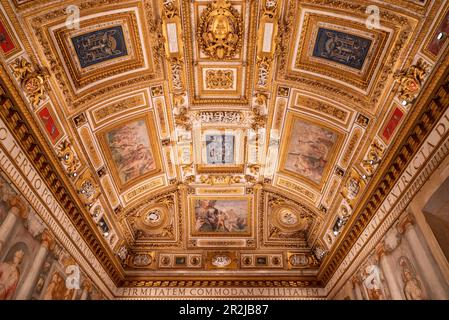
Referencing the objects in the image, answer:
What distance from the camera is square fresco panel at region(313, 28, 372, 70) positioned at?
27.5ft

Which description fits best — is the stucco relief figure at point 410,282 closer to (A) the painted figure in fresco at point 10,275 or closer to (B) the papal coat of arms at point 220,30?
(B) the papal coat of arms at point 220,30

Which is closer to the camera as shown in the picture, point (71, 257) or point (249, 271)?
point (71, 257)

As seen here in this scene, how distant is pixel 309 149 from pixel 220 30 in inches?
209

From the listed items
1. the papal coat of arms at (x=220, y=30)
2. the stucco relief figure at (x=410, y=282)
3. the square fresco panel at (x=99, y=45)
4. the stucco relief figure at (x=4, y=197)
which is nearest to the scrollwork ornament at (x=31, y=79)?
the square fresco panel at (x=99, y=45)

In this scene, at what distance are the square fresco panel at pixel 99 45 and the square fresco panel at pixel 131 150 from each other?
2599mm

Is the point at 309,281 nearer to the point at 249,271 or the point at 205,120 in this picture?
the point at 249,271

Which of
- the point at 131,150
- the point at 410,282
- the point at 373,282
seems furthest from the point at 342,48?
the point at 131,150

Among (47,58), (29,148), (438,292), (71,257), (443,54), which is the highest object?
(47,58)

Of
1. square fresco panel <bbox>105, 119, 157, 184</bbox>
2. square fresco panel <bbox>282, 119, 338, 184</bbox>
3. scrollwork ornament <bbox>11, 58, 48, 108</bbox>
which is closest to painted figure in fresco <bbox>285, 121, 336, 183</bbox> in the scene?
square fresco panel <bbox>282, 119, 338, 184</bbox>

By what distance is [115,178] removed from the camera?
11773 millimetres

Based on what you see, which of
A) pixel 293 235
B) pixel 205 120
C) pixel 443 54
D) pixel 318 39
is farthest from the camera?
pixel 293 235

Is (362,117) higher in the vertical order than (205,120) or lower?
lower

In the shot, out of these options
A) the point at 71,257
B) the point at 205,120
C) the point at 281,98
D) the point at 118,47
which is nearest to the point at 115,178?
the point at 71,257

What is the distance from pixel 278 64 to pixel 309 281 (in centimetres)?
976
